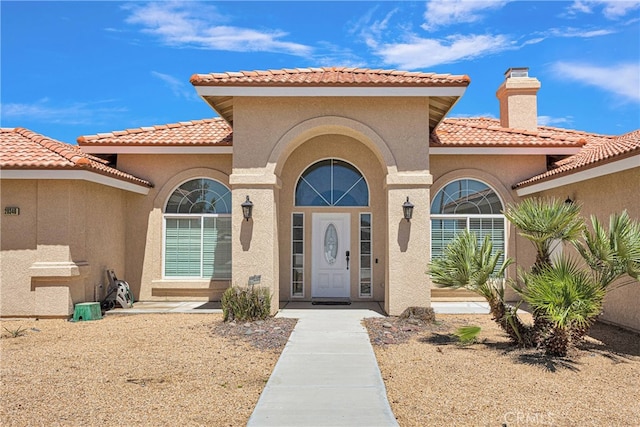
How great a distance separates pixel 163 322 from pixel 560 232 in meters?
7.90

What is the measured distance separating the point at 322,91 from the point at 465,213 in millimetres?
5600

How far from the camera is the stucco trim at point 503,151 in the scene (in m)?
13.4

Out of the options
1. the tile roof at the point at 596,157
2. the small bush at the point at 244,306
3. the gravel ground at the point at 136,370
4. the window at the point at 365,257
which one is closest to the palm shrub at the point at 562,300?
the tile roof at the point at 596,157

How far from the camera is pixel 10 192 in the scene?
1109 centimetres

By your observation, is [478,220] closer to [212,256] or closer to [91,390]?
[212,256]

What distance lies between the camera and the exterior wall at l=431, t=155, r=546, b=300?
537 inches

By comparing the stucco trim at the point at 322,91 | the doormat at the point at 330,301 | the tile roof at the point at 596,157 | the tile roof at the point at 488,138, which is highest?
the stucco trim at the point at 322,91

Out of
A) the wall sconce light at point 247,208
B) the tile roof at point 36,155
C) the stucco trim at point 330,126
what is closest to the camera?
the tile roof at point 36,155

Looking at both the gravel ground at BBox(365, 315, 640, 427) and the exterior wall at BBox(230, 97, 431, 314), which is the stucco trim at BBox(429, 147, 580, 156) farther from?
the gravel ground at BBox(365, 315, 640, 427)

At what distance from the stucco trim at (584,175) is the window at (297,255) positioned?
598 centimetres

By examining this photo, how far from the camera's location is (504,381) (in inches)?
254

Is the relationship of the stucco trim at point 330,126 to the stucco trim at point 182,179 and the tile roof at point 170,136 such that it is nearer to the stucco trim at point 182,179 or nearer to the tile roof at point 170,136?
the tile roof at point 170,136

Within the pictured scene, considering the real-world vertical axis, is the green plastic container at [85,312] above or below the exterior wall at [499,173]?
below

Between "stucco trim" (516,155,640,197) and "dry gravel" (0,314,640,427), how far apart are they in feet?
10.3
